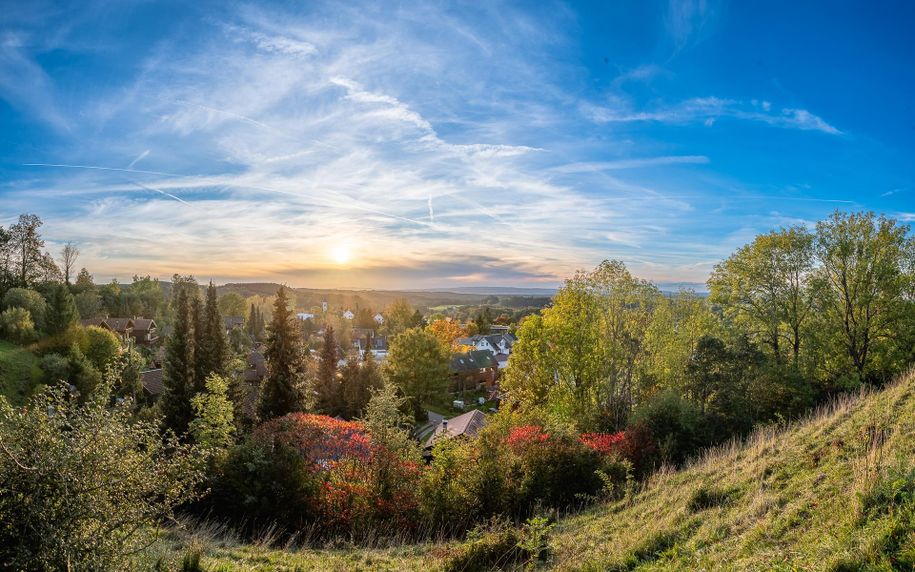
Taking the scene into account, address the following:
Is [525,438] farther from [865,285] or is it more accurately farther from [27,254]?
[27,254]

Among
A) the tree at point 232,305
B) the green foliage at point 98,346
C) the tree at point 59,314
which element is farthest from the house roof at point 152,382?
the tree at point 232,305

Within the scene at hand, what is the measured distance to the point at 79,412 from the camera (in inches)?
210

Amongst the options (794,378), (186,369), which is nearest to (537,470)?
(794,378)

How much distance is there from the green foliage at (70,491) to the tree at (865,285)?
26.0 meters

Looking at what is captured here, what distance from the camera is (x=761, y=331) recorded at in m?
21.8

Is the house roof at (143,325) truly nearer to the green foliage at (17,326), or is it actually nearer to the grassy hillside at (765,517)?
the green foliage at (17,326)

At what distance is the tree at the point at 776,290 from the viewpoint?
21281 mm

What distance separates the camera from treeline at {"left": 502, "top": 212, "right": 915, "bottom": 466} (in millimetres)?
19417

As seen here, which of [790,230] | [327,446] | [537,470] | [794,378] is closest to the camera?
[537,470]

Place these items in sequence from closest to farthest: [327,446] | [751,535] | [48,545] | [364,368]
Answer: [48,545] < [751,535] < [327,446] < [364,368]

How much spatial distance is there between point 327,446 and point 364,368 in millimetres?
15276

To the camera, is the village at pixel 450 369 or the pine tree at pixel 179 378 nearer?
the pine tree at pixel 179 378

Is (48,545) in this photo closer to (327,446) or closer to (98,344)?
(327,446)

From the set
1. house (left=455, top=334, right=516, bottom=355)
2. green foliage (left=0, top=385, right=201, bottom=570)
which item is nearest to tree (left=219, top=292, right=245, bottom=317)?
house (left=455, top=334, right=516, bottom=355)
